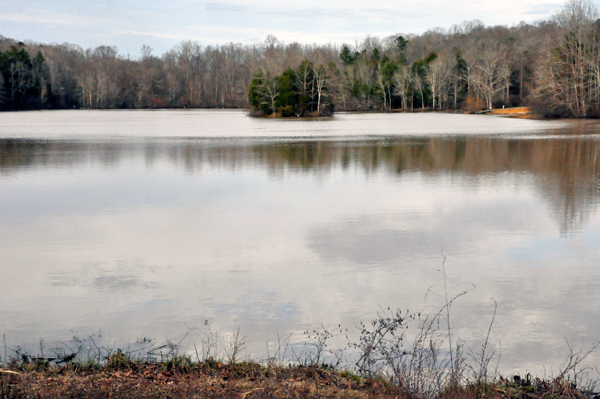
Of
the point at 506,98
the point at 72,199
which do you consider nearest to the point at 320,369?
the point at 72,199

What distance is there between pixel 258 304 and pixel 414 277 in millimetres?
2033

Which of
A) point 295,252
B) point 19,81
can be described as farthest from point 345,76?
point 295,252

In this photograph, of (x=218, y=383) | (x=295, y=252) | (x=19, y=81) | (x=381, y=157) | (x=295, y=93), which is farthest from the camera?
(x=19, y=81)

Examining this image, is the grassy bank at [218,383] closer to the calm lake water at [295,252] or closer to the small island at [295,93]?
the calm lake water at [295,252]

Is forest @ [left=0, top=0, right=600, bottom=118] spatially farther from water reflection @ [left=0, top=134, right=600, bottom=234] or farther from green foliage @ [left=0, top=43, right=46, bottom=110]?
Result: water reflection @ [left=0, top=134, right=600, bottom=234]

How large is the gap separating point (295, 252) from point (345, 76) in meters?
99.0

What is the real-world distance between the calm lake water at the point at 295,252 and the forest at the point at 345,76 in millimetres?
46255

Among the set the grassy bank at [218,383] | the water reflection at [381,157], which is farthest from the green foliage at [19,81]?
the grassy bank at [218,383]

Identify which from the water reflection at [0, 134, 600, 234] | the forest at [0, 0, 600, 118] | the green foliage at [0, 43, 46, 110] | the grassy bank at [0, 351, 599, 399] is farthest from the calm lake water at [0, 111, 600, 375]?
the green foliage at [0, 43, 46, 110]

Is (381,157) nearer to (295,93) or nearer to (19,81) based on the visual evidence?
(295,93)

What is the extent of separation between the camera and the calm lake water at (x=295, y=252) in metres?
5.86

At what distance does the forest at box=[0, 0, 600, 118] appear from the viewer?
191 feet

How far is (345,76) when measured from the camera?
344 ft

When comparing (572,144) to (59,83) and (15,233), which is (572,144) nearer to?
(15,233)
